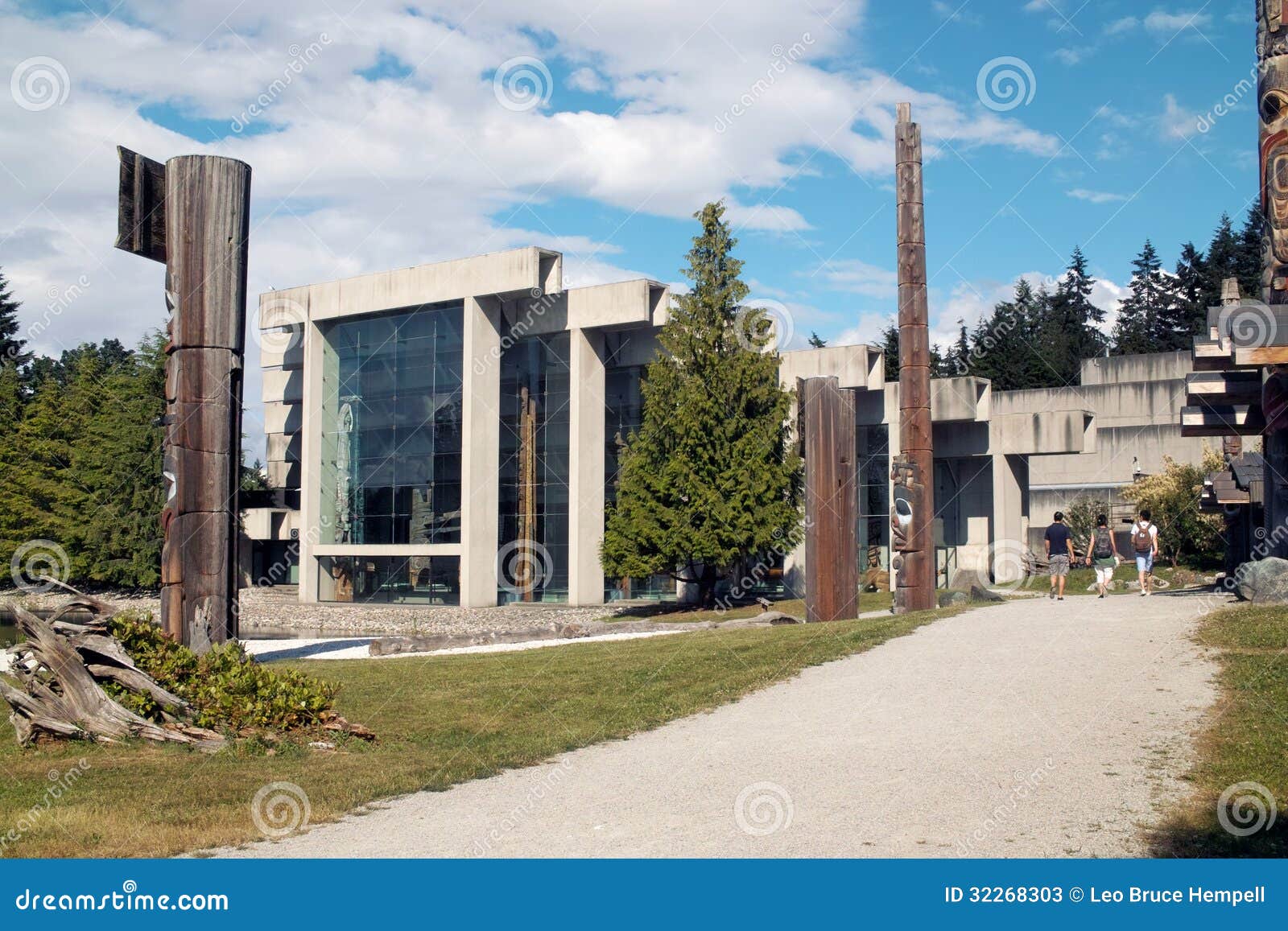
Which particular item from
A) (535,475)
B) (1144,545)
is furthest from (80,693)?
(535,475)

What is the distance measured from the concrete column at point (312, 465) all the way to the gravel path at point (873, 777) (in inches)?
1343

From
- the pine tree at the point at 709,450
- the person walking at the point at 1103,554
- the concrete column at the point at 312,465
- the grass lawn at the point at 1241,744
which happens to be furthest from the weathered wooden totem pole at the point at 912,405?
the concrete column at the point at 312,465

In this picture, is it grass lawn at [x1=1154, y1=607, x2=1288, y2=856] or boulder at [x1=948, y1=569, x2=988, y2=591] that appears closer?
grass lawn at [x1=1154, y1=607, x2=1288, y2=856]

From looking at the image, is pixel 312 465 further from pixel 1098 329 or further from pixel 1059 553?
pixel 1098 329

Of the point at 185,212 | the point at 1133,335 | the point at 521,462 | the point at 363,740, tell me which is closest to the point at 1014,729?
the point at 363,740

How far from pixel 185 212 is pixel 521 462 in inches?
Answer: 1060

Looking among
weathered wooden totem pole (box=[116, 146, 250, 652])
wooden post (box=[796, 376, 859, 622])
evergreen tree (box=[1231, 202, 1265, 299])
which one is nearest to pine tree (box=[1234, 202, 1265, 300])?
evergreen tree (box=[1231, 202, 1265, 299])

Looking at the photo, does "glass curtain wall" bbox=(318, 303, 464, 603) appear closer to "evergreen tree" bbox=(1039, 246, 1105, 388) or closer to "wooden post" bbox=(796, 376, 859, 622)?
"wooden post" bbox=(796, 376, 859, 622)

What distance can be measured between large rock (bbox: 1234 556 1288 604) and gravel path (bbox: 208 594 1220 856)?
4.40 m

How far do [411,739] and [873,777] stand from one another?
494cm

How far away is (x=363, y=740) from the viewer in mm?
11320

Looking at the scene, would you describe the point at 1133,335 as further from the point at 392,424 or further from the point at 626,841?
the point at 626,841

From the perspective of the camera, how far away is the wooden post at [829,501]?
72.8ft

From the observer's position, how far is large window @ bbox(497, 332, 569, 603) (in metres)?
41.3
